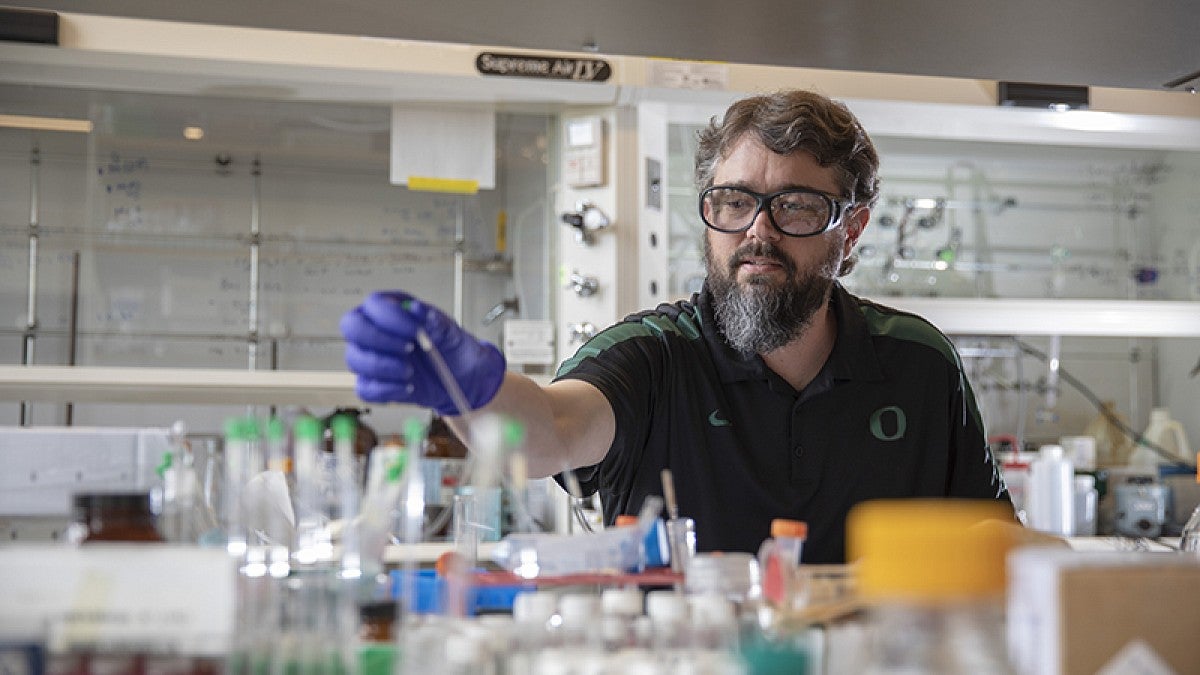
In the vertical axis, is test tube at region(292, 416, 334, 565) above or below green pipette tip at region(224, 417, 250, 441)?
below

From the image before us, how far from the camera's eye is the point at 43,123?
3.08 m

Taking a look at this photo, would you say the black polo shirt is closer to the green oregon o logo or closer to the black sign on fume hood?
the green oregon o logo

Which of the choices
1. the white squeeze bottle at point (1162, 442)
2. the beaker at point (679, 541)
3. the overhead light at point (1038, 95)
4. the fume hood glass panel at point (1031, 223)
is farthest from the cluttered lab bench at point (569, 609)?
the white squeeze bottle at point (1162, 442)

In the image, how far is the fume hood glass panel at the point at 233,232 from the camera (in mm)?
3154

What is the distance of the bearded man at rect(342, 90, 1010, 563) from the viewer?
1.60m

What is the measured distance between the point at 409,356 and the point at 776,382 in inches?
28.7

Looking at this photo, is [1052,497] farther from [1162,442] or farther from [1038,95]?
[1038,95]

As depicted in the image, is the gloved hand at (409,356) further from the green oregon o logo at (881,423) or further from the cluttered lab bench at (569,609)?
the green oregon o logo at (881,423)

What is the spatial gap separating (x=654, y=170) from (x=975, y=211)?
3.84 ft

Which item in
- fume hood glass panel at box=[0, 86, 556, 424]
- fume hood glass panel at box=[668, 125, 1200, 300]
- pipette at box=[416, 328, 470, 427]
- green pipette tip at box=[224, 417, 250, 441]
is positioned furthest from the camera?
fume hood glass panel at box=[668, 125, 1200, 300]

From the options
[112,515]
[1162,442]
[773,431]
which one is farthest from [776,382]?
[1162,442]

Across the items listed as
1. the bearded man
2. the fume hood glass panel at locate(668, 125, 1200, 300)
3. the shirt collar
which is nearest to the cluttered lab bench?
the bearded man

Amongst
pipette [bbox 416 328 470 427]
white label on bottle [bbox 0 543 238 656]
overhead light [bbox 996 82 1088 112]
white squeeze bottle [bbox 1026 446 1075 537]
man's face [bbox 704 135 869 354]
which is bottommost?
white squeeze bottle [bbox 1026 446 1075 537]

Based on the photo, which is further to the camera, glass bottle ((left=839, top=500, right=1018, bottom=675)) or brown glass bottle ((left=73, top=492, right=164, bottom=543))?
brown glass bottle ((left=73, top=492, right=164, bottom=543))
